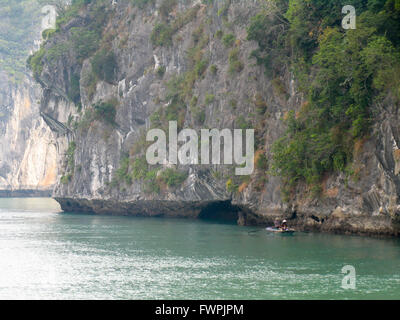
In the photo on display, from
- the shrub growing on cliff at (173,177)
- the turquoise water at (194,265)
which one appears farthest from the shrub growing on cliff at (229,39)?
the turquoise water at (194,265)

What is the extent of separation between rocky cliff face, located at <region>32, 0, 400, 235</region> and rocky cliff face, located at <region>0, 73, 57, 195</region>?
36.8 metres

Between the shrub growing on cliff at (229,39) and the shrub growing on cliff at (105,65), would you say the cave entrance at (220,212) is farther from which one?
the shrub growing on cliff at (105,65)

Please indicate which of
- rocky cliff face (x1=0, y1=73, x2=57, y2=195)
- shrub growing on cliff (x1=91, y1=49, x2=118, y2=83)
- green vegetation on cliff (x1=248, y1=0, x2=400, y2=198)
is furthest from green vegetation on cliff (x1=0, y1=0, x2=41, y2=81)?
green vegetation on cliff (x1=248, y1=0, x2=400, y2=198)

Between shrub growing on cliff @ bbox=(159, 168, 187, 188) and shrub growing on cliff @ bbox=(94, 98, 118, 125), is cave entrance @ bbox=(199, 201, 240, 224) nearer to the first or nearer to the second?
shrub growing on cliff @ bbox=(159, 168, 187, 188)

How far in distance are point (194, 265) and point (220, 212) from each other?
22.2 m

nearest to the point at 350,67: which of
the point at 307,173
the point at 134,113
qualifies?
the point at 307,173

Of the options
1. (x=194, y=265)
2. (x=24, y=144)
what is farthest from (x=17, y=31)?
(x=194, y=265)

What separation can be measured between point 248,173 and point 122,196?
54.0 feet

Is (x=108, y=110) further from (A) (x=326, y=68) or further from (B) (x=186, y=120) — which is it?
(A) (x=326, y=68)

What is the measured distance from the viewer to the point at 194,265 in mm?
23297

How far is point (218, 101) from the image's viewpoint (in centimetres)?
4100

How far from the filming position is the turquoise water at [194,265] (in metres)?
18.7

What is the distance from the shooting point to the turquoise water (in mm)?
18703
